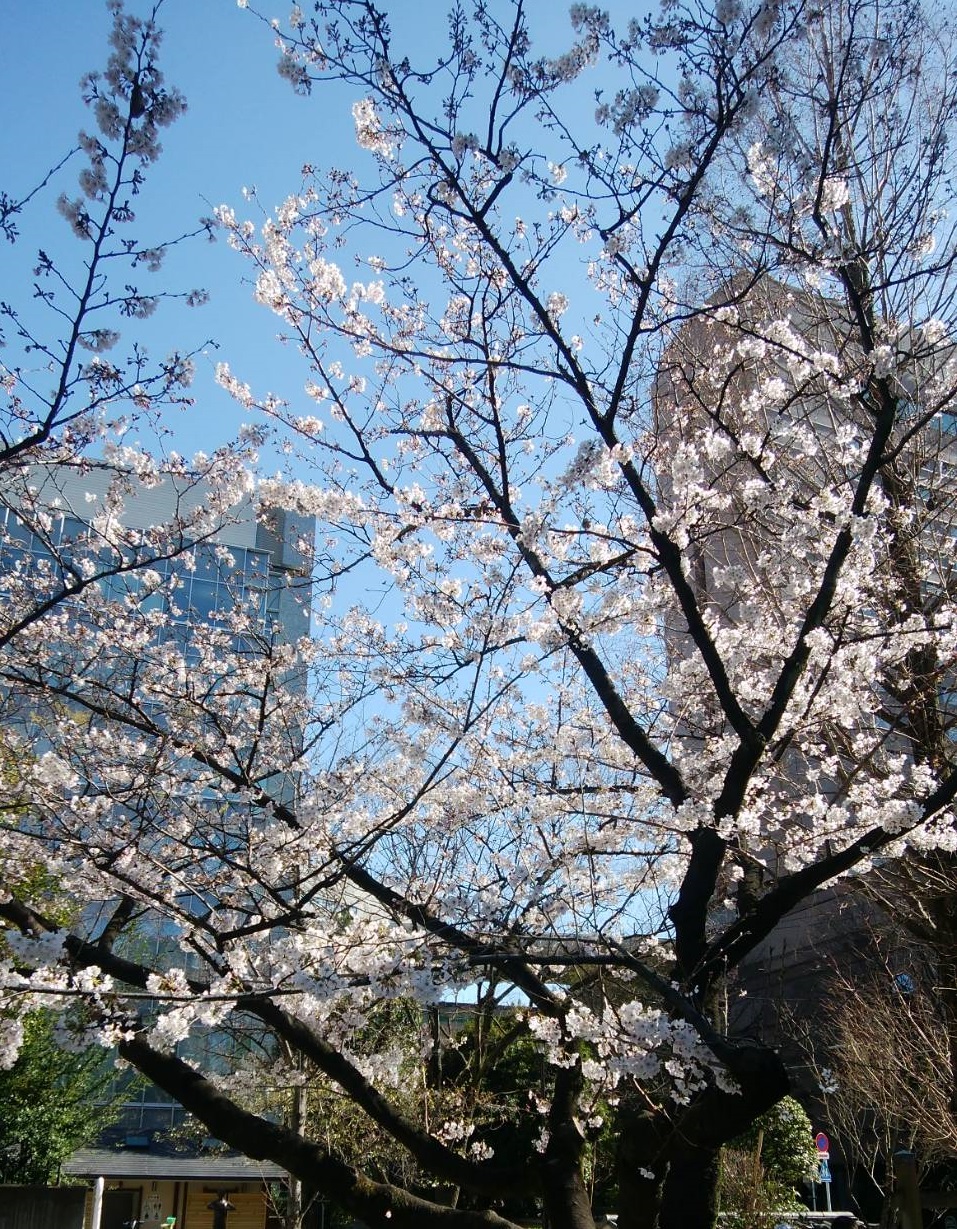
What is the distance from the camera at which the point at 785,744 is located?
188 inches

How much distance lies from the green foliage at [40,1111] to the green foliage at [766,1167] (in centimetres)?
877

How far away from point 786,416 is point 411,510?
7.13 ft

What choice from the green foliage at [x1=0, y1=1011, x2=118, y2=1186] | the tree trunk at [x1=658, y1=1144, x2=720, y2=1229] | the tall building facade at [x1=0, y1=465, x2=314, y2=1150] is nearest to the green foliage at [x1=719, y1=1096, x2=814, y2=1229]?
the tree trunk at [x1=658, y1=1144, x2=720, y2=1229]

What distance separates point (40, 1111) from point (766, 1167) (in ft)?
33.5

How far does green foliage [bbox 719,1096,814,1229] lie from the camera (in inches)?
457

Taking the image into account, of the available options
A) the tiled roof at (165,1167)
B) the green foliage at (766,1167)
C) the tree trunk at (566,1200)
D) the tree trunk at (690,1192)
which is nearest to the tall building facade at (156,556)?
the tree trunk at (566,1200)

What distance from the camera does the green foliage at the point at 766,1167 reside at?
11609mm

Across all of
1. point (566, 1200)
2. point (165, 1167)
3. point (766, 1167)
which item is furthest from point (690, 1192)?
point (165, 1167)

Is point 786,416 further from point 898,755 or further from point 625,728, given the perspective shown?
point 898,755

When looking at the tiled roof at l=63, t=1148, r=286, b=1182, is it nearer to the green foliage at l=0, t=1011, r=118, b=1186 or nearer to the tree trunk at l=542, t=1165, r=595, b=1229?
the green foliage at l=0, t=1011, r=118, b=1186

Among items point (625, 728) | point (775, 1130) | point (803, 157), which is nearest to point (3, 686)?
point (625, 728)

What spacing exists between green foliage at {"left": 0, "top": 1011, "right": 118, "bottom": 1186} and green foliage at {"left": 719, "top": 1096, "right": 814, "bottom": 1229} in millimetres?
8774

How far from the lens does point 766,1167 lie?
1427 centimetres

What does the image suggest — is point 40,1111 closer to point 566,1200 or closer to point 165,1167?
point 165,1167
